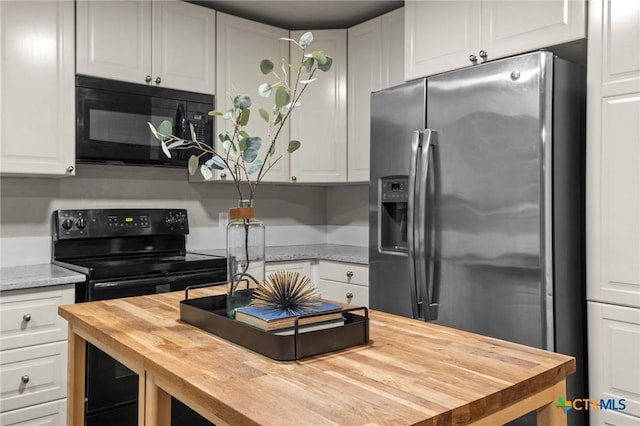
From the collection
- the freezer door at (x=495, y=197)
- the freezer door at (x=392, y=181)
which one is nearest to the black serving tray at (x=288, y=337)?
the freezer door at (x=495, y=197)

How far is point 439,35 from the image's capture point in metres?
2.57

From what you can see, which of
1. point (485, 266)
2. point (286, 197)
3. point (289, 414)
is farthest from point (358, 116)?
point (289, 414)

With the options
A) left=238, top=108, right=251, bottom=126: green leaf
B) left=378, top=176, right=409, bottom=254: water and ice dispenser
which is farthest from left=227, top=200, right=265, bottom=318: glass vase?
left=378, top=176, right=409, bottom=254: water and ice dispenser

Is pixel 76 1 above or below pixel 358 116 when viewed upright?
above

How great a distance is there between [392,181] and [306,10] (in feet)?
4.97

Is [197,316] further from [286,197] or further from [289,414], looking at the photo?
[286,197]

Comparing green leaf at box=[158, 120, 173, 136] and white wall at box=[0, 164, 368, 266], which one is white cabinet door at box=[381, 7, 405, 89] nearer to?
white wall at box=[0, 164, 368, 266]

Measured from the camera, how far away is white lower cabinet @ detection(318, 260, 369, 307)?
3.04 m

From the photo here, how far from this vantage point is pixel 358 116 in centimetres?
340

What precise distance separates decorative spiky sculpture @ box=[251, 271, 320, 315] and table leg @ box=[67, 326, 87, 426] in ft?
2.33

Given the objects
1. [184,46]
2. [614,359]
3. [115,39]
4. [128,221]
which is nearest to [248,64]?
[184,46]

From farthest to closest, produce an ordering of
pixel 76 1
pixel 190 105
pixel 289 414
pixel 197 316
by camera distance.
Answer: pixel 190 105 < pixel 76 1 < pixel 197 316 < pixel 289 414

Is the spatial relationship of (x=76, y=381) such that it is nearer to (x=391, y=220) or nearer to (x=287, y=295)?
(x=287, y=295)

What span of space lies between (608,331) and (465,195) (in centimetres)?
73
